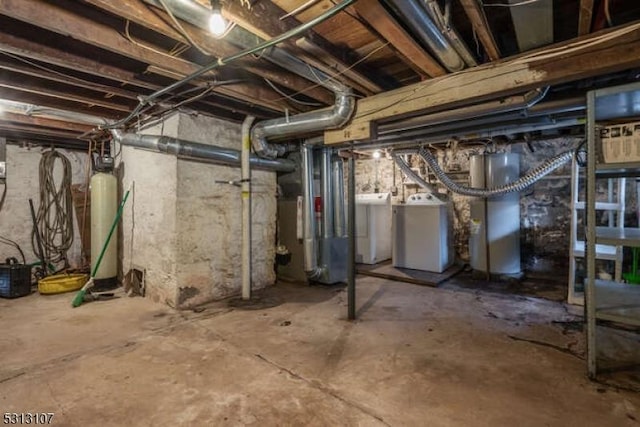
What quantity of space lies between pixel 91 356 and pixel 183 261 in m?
1.14

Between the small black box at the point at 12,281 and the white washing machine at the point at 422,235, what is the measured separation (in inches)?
190

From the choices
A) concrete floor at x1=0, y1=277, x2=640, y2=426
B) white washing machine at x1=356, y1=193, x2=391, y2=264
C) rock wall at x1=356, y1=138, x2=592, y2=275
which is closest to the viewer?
concrete floor at x1=0, y1=277, x2=640, y2=426

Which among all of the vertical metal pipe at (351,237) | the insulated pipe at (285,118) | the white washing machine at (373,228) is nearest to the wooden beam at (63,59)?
the insulated pipe at (285,118)

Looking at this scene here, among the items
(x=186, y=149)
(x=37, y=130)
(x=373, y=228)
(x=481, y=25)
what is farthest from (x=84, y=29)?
(x=373, y=228)

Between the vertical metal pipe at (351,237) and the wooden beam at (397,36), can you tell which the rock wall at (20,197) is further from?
the wooden beam at (397,36)

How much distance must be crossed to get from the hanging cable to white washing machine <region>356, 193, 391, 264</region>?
4.51 meters

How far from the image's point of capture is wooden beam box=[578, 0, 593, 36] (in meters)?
1.42

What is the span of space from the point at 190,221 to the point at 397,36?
256cm

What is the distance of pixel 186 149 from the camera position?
9.73ft

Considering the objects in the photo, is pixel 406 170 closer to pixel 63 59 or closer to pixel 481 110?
pixel 481 110

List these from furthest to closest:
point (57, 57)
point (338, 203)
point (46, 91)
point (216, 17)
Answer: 1. point (338, 203)
2. point (46, 91)
3. point (57, 57)
4. point (216, 17)

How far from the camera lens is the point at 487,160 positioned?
4.25 m

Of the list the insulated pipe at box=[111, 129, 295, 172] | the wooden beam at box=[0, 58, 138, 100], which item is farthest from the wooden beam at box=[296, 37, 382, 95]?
the wooden beam at box=[0, 58, 138, 100]

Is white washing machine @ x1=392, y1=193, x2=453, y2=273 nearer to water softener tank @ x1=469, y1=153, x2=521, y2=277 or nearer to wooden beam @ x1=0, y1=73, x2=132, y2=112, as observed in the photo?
water softener tank @ x1=469, y1=153, x2=521, y2=277
